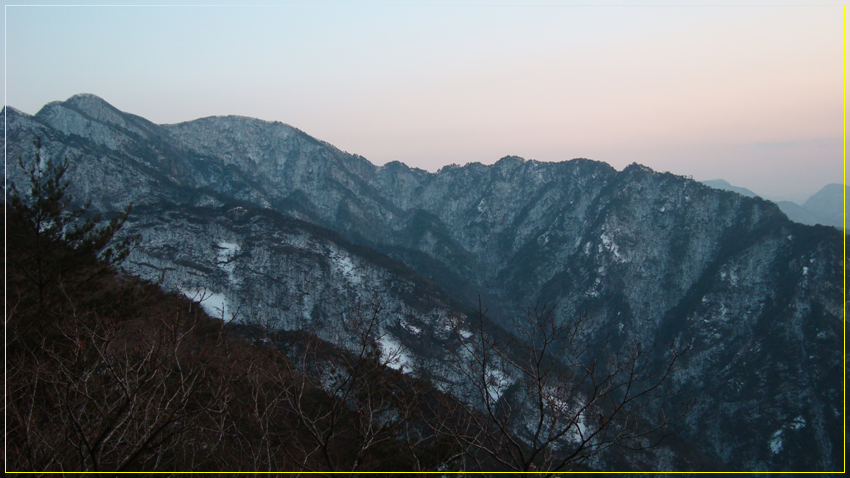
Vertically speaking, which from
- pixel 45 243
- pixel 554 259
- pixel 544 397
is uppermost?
pixel 554 259

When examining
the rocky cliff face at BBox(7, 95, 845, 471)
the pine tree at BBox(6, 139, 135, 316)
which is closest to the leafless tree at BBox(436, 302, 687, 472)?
the pine tree at BBox(6, 139, 135, 316)

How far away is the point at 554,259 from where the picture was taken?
15775 centimetres

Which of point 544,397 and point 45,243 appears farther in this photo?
point 45,243

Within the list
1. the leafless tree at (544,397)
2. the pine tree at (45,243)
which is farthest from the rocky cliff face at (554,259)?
the leafless tree at (544,397)

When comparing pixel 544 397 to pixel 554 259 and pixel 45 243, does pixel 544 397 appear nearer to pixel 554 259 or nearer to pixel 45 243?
pixel 45 243

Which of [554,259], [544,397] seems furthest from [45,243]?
[554,259]

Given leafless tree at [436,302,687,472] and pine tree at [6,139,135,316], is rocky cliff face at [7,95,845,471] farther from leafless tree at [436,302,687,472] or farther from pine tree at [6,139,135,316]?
leafless tree at [436,302,687,472]

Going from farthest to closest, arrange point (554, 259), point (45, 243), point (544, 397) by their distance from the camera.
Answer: point (554, 259) < point (45, 243) < point (544, 397)

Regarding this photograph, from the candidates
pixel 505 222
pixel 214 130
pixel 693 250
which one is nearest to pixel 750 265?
pixel 693 250

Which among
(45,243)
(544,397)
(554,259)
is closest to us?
(544,397)

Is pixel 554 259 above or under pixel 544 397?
above

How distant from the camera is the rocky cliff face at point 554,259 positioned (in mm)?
82750

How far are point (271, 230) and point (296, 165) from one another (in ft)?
294

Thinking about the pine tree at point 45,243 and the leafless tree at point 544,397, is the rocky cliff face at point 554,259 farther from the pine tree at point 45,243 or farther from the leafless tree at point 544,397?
the leafless tree at point 544,397
